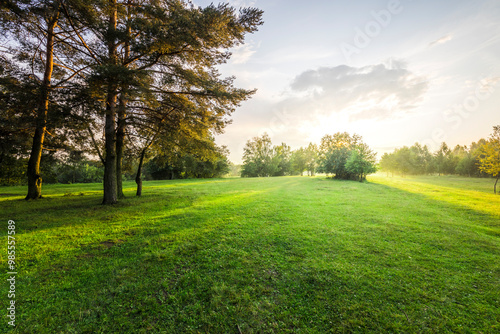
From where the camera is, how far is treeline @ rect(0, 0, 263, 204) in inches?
304

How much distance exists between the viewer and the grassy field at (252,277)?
2.96m

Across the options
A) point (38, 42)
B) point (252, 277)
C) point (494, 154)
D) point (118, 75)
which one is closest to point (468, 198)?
point (494, 154)

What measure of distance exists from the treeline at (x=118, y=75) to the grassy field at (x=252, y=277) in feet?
18.1

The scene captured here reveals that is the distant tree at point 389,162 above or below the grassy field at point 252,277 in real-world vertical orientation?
above

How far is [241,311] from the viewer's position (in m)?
3.16

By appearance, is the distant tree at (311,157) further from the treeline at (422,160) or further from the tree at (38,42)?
the tree at (38,42)

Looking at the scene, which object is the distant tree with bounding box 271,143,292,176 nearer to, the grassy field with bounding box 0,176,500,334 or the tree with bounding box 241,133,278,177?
the tree with bounding box 241,133,278,177

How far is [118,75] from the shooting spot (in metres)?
7.23

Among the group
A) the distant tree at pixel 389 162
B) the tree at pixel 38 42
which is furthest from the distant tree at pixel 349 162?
the distant tree at pixel 389 162

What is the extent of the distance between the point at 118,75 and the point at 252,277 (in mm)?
8668

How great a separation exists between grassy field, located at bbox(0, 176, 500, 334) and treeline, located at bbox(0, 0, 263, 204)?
5.52 metres

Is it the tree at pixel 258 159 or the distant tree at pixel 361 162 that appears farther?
the tree at pixel 258 159

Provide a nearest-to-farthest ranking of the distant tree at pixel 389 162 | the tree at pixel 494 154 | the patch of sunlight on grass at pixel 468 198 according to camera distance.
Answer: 1. the patch of sunlight on grass at pixel 468 198
2. the tree at pixel 494 154
3. the distant tree at pixel 389 162

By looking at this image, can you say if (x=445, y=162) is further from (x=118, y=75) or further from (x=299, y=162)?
(x=118, y=75)
